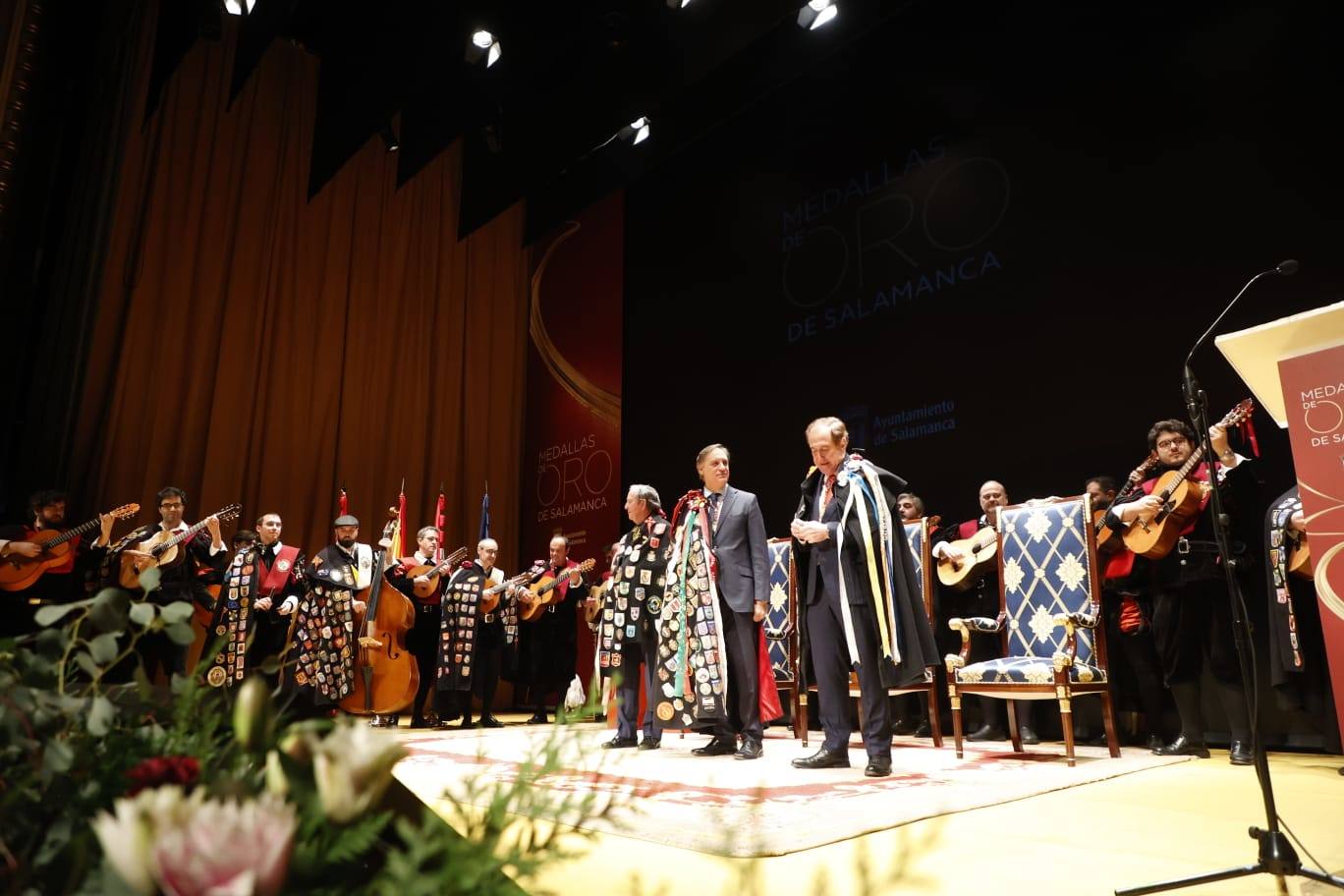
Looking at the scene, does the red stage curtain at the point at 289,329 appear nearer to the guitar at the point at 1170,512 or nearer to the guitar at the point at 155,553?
the guitar at the point at 155,553

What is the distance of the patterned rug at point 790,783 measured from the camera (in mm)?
2188

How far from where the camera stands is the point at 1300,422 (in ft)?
7.27

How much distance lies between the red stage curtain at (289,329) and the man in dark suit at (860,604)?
6028 millimetres

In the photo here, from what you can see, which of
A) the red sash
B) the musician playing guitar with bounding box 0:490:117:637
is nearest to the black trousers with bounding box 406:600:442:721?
the red sash

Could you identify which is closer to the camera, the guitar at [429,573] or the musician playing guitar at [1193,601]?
the musician playing guitar at [1193,601]

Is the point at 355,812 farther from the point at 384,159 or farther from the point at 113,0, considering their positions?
the point at 384,159

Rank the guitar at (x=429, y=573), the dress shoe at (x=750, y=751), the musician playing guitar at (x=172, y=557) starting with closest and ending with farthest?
the dress shoe at (x=750, y=751) → the musician playing guitar at (x=172, y=557) → the guitar at (x=429, y=573)

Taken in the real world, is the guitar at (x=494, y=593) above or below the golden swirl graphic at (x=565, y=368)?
below

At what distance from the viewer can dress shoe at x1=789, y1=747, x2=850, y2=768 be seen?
3.58m

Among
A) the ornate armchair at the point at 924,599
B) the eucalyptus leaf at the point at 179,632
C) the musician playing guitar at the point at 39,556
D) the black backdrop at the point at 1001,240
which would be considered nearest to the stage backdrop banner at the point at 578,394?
the black backdrop at the point at 1001,240

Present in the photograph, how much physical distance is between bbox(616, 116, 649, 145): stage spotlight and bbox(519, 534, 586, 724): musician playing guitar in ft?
13.1

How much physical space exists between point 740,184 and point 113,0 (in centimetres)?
489

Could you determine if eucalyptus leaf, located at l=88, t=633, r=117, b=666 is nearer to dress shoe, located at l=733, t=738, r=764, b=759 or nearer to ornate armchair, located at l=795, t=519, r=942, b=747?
dress shoe, located at l=733, t=738, r=764, b=759

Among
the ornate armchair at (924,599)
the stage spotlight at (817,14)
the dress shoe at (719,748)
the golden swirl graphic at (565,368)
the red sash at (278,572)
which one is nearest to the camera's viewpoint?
the dress shoe at (719,748)
